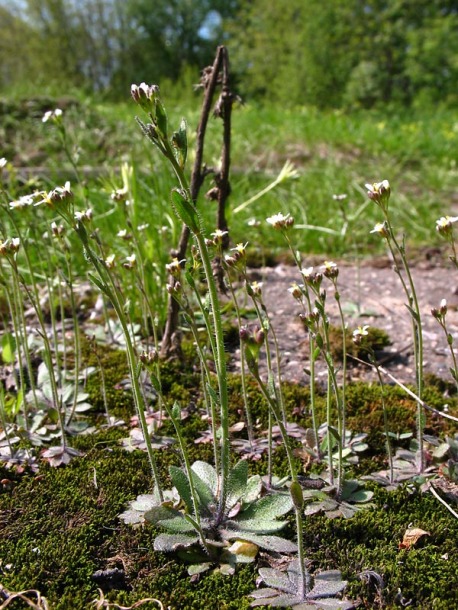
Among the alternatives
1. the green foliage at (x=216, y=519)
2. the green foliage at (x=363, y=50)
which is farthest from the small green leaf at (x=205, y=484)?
the green foliage at (x=363, y=50)

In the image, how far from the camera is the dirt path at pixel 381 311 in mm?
2623

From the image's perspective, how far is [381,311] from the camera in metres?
3.22

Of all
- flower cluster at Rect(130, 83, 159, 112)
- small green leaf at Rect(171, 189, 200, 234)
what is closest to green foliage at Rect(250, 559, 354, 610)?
small green leaf at Rect(171, 189, 200, 234)

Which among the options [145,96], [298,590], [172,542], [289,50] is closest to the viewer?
[145,96]

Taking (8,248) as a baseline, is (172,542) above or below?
below

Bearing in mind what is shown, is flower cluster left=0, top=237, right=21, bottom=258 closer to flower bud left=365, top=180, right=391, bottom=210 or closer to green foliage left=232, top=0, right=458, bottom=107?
flower bud left=365, top=180, right=391, bottom=210

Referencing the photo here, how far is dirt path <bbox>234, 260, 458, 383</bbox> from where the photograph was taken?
2623 mm

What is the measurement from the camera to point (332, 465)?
1723mm

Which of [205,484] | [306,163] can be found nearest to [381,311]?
[205,484]

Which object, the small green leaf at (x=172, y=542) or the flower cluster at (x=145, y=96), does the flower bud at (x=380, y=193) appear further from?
the small green leaf at (x=172, y=542)

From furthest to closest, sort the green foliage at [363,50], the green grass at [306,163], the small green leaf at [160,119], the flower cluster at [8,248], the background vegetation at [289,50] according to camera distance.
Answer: the green foliage at [363,50], the background vegetation at [289,50], the green grass at [306,163], the flower cluster at [8,248], the small green leaf at [160,119]

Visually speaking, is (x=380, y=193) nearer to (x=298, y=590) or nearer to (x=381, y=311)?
(x=298, y=590)

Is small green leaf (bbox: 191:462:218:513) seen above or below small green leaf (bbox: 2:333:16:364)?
below

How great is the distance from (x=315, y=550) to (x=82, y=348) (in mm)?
1504
